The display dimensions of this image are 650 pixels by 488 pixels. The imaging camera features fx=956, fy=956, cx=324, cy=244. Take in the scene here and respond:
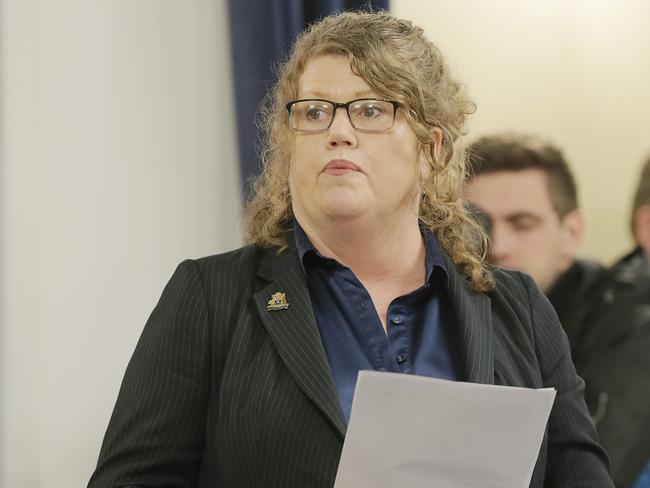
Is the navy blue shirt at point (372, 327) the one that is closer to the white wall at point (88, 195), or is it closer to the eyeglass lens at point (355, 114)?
the eyeglass lens at point (355, 114)

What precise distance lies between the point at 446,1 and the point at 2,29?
131 centimetres

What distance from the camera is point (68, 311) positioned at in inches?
103

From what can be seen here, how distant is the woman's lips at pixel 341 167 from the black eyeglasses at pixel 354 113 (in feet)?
0.20

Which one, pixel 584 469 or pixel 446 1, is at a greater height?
pixel 446 1

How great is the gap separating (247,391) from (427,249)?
0.45 metres

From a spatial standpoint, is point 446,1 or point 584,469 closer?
point 584,469

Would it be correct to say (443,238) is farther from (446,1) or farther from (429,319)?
(446,1)

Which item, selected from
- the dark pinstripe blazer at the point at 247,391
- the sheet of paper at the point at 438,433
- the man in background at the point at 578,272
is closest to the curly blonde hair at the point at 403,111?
the dark pinstripe blazer at the point at 247,391

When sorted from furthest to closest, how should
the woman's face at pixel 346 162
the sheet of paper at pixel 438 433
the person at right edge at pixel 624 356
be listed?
the person at right edge at pixel 624 356, the woman's face at pixel 346 162, the sheet of paper at pixel 438 433

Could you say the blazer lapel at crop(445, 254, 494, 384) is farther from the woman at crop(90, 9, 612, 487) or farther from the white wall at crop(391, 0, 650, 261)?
the white wall at crop(391, 0, 650, 261)

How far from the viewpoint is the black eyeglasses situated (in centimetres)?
153

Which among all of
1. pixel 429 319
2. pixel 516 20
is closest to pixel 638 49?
pixel 516 20

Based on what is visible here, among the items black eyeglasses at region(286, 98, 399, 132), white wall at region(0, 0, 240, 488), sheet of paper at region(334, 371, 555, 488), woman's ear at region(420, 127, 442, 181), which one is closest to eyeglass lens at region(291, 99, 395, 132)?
black eyeglasses at region(286, 98, 399, 132)

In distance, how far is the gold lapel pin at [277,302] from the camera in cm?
151
